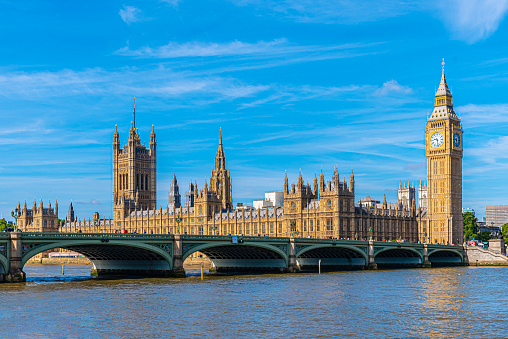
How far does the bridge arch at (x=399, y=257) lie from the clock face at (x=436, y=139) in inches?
1965

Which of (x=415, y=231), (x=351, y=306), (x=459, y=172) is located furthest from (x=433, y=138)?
(x=351, y=306)

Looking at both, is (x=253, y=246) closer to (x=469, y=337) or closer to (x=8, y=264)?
(x=8, y=264)

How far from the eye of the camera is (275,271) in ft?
358

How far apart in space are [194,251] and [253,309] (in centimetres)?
3388

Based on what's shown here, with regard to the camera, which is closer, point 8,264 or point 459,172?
point 8,264

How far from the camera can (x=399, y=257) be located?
138750 millimetres

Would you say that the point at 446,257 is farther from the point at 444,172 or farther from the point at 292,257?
the point at 292,257

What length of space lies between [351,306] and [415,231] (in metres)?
126

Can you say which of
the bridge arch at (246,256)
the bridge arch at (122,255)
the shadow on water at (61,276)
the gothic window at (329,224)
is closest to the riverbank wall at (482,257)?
the gothic window at (329,224)

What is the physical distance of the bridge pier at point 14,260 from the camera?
252 ft

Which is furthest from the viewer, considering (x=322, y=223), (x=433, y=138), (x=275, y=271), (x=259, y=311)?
(x=433, y=138)

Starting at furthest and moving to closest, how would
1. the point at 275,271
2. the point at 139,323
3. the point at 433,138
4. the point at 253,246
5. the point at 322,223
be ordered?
1. the point at 433,138
2. the point at 322,223
3. the point at 275,271
4. the point at 253,246
5. the point at 139,323

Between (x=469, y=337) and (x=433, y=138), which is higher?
(x=433, y=138)

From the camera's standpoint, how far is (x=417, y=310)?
58.9 metres
